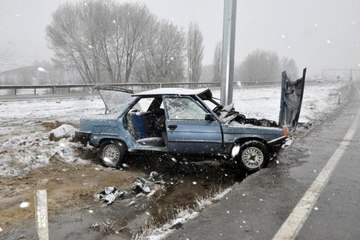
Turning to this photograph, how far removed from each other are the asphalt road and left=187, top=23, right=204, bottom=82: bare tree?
40.7 m

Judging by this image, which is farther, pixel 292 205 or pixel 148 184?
pixel 148 184

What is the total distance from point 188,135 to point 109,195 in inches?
80.4

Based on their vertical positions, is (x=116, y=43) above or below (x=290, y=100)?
above

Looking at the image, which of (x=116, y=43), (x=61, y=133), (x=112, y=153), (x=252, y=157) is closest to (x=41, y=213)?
(x=112, y=153)

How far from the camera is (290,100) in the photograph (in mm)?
9789

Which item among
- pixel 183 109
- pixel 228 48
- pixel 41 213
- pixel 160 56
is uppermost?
pixel 160 56

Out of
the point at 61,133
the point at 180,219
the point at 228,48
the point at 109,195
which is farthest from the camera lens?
the point at 228,48

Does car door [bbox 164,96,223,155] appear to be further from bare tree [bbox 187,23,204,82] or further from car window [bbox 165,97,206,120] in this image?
bare tree [bbox 187,23,204,82]

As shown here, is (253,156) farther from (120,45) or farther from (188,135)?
(120,45)

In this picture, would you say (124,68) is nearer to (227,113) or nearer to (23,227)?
(227,113)

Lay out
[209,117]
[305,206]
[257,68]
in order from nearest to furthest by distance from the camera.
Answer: [305,206]
[209,117]
[257,68]

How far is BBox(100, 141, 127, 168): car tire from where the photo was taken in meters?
7.45

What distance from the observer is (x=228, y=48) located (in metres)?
10.2

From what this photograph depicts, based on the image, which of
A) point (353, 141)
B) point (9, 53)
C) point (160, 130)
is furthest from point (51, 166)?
point (9, 53)
